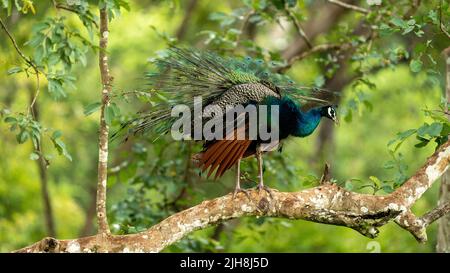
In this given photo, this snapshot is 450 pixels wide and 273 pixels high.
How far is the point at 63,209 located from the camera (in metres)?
10.5

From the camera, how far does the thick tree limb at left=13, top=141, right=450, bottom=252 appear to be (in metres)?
3.70

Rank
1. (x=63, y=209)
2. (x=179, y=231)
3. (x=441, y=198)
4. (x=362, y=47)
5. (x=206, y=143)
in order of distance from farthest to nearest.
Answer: (x=63, y=209) < (x=362, y=47) < (x=441, y=198) < (x=206, y=143) < (x=179, y=231)

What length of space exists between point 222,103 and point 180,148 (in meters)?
1.85

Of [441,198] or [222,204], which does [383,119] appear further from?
[222,204]

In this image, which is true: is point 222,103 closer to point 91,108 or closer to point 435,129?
point 91,108

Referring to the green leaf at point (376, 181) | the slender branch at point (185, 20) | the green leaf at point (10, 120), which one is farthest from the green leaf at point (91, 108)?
the slender branch at point (185, 20)

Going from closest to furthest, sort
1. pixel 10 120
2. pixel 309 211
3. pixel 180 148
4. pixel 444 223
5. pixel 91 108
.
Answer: pixel 309 211, pixel 10 120, pixel 91 108, pixel 444 223, pixel 180 148

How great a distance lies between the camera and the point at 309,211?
3.90m

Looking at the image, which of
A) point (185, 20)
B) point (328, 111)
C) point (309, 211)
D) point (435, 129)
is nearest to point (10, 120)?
point (309, 211)

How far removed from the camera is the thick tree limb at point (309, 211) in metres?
3.70

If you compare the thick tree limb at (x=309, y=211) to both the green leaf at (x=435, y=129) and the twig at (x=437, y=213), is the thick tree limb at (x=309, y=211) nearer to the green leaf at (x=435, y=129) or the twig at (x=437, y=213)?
the twig at (x=437, y=213)

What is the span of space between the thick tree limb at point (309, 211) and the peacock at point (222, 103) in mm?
232
